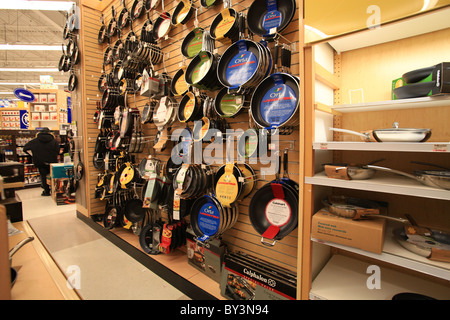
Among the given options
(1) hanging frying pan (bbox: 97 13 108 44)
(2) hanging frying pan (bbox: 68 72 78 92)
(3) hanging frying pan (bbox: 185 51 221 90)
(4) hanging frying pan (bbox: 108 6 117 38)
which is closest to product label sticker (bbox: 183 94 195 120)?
(3) hanging frying pan (bbox: 185 51 221 90)

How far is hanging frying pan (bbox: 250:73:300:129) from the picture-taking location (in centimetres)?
157

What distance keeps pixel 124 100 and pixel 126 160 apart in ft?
3.05

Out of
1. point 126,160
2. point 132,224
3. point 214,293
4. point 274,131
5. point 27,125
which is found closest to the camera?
point 274,131

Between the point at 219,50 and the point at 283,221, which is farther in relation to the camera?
the point at 219,50

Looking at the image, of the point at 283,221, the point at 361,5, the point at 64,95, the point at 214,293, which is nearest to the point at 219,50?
the point at 361,5

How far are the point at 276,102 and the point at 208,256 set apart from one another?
5.04 feet

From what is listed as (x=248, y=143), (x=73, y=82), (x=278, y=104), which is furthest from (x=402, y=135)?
(x=73, y=82)

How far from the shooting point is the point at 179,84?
2537 millimetres

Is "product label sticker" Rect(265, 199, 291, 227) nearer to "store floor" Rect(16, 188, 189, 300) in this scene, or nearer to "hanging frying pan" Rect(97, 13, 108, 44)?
"store floor" Rect(16, 188, 189, 300)

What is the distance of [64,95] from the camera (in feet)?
29.0

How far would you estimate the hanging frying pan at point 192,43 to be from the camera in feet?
7.54

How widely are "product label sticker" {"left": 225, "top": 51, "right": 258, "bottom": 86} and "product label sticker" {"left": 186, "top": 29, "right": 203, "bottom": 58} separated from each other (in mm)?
580

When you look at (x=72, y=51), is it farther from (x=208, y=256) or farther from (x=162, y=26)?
(x=208, y=256)
